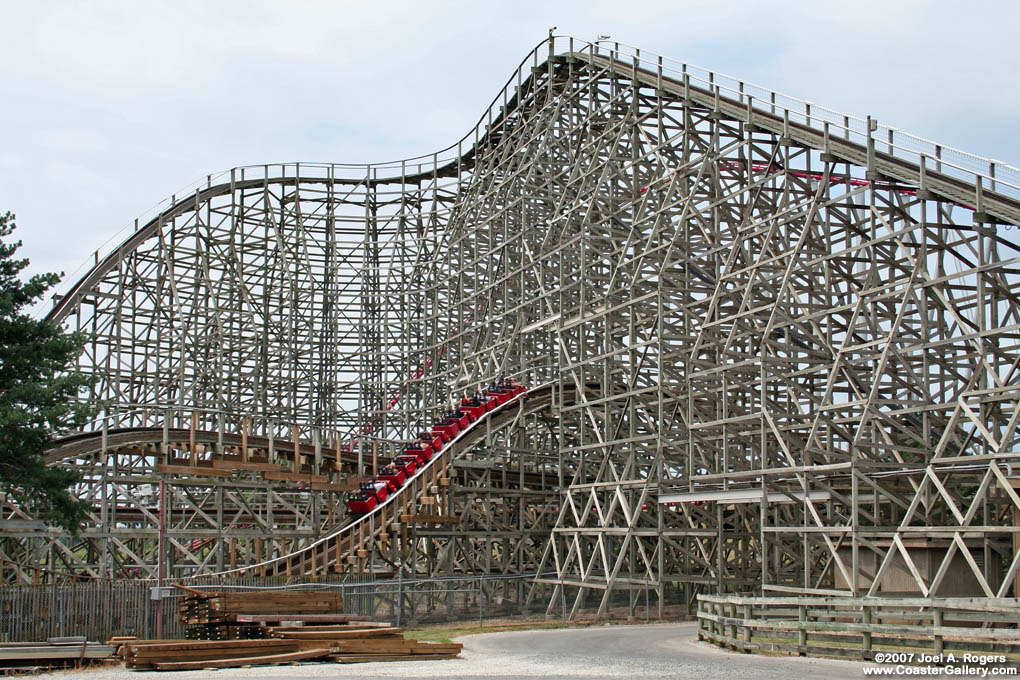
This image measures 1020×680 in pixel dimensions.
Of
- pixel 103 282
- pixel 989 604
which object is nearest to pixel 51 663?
pixel 989 604

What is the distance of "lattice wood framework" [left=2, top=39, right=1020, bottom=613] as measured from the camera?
76.7 feet

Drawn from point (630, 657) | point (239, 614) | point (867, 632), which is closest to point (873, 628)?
point (867, 632)

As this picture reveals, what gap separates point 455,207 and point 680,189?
652 inches

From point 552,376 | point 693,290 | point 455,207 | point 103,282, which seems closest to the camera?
point 693,290

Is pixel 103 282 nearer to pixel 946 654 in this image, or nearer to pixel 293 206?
pixel 293 206

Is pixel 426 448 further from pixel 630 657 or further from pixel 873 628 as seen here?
pixel 873 628

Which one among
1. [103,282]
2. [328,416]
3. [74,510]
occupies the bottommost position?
[74,510]

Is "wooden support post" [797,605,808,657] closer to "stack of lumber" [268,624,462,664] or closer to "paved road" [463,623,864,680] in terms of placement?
"paved road" [463,623,864,680]

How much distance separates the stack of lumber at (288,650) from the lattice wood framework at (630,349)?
341 inches

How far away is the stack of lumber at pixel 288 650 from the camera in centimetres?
1839

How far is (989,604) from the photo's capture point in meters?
15.9

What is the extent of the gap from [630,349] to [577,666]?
13651 millimetres

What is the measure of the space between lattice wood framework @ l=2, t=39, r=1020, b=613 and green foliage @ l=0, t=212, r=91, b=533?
5.62 m

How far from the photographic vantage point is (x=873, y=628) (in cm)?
1706
